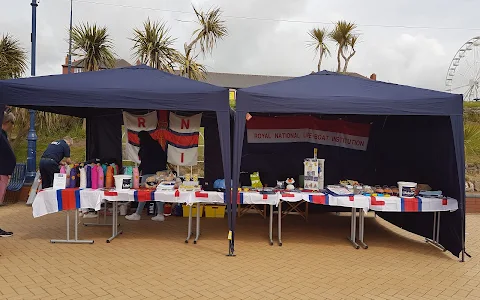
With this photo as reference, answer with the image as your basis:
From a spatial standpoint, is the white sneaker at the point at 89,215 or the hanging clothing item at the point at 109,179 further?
the white sneaker at the point at 89,215

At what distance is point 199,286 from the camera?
3846 mm

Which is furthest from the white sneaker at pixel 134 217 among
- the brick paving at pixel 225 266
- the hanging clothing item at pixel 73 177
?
the hanging clothing item at pixel 73 177

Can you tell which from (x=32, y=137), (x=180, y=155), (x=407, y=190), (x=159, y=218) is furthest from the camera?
(x=32, y=137)

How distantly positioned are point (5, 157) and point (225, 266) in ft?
12.3

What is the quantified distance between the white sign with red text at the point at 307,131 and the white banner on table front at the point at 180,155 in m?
1.25

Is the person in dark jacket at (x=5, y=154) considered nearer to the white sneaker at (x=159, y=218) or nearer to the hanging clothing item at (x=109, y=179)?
the hanging clothing item at (x=109, y=179)

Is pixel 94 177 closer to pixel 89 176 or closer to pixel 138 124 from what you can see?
pixel 89 176

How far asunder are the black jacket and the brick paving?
39.4 inches

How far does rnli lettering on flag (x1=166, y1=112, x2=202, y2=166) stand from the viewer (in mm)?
6359

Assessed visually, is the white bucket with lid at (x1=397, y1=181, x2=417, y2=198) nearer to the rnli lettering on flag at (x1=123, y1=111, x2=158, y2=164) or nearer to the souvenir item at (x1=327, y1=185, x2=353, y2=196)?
the souvenir item at (x1=327, y1=185, x2=353, y2=196)

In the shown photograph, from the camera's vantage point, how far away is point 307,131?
23.5ft

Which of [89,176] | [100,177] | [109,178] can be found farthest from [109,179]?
[89,176]

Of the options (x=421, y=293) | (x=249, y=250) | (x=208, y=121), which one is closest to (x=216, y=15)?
(x=208, y=121)

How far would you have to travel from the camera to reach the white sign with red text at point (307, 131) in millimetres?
7117
